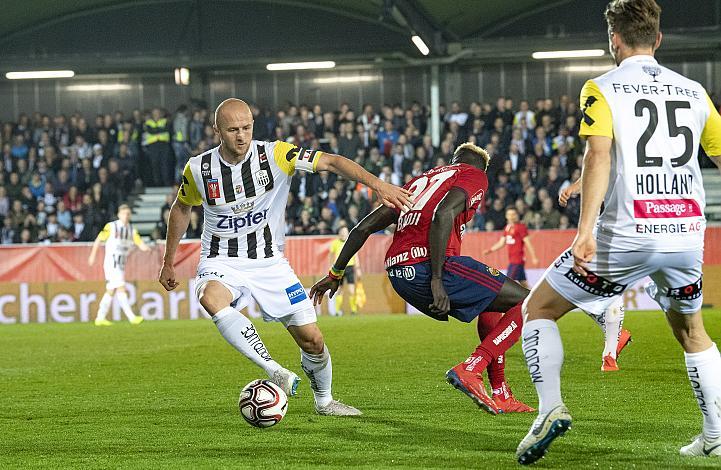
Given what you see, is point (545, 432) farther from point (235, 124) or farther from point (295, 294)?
point (235, 124)

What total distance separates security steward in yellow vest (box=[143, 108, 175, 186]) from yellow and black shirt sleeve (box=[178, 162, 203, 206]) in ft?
66.2

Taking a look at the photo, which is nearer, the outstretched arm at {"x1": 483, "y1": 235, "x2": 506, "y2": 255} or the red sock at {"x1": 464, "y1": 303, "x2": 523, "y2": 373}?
the red sock at {"x1": 464, "y1": 303, "x2": 523, "y2": 373}

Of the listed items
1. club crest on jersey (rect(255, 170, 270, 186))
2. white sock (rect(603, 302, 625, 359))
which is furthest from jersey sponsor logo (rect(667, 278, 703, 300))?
white sock (rect(603, 302, 625, 359))

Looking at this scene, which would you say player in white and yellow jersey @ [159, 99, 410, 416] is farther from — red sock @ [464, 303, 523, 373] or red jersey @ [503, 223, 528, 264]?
red jersey @ [503, 223, 528, 264]

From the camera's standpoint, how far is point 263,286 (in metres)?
6.95

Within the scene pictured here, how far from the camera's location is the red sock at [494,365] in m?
7.07

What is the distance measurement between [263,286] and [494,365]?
1581mm

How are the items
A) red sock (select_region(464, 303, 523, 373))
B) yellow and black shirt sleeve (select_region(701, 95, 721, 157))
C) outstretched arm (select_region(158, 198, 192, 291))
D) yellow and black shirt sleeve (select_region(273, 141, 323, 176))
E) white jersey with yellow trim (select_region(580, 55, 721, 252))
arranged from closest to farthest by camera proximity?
1. white jersey with yellow trim (select_region(580, 55, 721, 252))
2. yellow and black shirt sleeve (select_region(701, 95, 721, 157))
3. red sock (select_region(464, 303, 523, 373))
4. yellow and black shirt sleeve (select_region(273, 141, 323, 176))
5. outstretched arm (select_region(158, 198, 192, 291))

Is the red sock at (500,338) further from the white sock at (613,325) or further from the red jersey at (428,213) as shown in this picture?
A: the white sock at (613,325)

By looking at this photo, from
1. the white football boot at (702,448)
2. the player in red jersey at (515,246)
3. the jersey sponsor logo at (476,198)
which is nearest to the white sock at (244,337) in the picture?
the jersey sponsor logo at (476,198)

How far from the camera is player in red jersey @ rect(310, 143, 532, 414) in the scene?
6.79m

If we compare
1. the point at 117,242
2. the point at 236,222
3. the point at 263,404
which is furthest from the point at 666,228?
the point at 117,242

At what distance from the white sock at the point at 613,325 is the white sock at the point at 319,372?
9.88 feet

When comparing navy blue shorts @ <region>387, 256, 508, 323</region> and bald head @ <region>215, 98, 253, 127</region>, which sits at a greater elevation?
bald head @ <region>215, 98, 253, 127</region>
